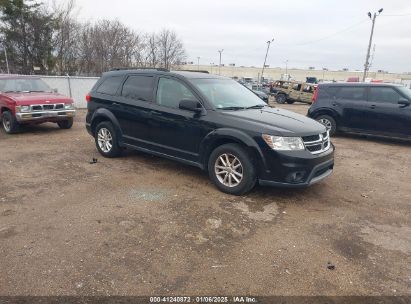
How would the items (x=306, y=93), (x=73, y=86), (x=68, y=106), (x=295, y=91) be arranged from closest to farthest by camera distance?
(x=68, y=106) → (x=73, y=86) → (x=306, y=93) → (x=295, y=91)

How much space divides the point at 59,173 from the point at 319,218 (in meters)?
4.40

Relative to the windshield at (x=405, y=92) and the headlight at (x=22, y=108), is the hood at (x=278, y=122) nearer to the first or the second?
the windshield at (x=405, y=92)

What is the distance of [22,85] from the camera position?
9.98 meters

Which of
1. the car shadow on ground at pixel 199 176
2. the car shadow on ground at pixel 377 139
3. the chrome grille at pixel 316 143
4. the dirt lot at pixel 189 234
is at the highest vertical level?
the chrome grille at pixel 316 143

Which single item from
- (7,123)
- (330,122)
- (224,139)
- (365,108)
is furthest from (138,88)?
(365,108)

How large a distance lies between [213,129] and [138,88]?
1.97m

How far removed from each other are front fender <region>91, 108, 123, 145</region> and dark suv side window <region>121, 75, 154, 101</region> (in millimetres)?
513

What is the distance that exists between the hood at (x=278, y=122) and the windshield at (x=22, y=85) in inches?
292

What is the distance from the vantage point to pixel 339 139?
10398mm

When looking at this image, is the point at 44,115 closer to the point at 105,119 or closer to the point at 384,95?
the point at 105,119

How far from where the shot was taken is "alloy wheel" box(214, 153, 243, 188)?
4957mm

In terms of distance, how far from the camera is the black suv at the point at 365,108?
30.6 ft

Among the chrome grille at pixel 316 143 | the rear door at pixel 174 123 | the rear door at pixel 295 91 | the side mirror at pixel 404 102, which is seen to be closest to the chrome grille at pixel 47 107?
the rear door at pixel 174 123

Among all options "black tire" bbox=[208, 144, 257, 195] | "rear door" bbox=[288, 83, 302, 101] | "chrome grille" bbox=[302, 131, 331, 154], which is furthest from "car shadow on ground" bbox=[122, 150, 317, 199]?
"rear door" bbox=[288, 83, 302, 101]
